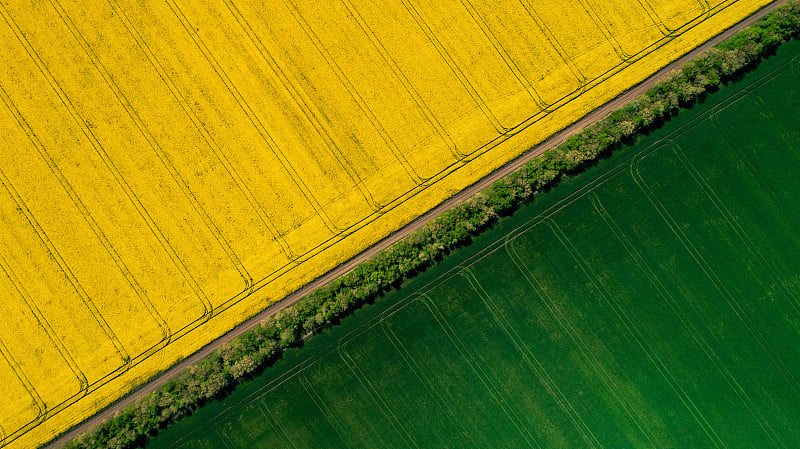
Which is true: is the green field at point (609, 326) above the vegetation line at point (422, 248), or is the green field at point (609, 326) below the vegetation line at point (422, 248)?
below

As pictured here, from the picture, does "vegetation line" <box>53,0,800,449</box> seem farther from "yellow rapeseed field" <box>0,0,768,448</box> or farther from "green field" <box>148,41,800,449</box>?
"yellow rapeseed field" <box>0,0,768,448</box>

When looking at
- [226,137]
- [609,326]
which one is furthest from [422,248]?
[226,137]

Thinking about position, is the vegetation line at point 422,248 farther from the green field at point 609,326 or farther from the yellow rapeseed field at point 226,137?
the yellow rapeseed field at point 226,137

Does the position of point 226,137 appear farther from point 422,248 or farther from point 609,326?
point 609,326

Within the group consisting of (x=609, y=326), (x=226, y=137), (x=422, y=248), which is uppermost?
(x=226, y=137)

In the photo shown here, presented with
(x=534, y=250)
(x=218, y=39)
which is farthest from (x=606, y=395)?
(x=218, y=39)

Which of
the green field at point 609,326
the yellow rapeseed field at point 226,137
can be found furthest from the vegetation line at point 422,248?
the yellow rapeseed field at point 226,137

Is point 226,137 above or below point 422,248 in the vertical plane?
above
